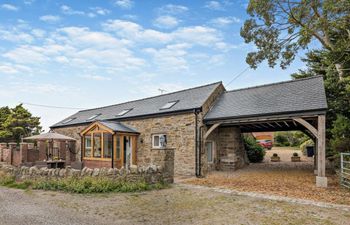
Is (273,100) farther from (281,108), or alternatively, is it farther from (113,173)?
(113,173)

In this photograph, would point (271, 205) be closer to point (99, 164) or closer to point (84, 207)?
point (84, 207)

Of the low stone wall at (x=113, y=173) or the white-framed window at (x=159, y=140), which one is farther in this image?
the white-framed window at (x=159, y=140)

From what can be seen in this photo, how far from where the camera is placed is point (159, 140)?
16.1 meters

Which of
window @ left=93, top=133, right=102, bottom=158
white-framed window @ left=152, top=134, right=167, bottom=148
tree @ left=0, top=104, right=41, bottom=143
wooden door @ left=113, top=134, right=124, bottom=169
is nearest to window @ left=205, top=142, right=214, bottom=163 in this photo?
white-framed window @ left=152, top=134, right=167, bottom=148

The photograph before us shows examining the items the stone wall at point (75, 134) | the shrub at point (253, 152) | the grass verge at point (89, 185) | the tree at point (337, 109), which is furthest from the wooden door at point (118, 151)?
the tree at point (337, 109)

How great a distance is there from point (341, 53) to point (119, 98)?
77.6ft

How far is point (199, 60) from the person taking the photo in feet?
59.3

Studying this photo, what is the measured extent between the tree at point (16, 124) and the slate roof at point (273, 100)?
920 inches

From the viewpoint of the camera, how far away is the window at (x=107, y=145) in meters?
15.6

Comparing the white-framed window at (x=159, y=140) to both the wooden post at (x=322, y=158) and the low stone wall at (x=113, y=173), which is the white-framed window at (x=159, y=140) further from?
the wooden post at (x=322, y=158)

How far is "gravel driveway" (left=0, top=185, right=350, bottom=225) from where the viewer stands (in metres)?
6.12

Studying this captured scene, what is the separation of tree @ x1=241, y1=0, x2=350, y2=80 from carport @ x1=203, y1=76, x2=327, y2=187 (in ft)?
8.65

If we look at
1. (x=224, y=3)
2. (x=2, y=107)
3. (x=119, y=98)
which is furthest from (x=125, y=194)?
(x=2, y=107)

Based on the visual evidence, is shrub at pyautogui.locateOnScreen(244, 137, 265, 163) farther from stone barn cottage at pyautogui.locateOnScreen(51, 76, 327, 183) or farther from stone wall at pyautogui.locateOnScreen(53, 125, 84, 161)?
stone wall at pyautogui.locateOnScreen(53, 125, 84, 161)
